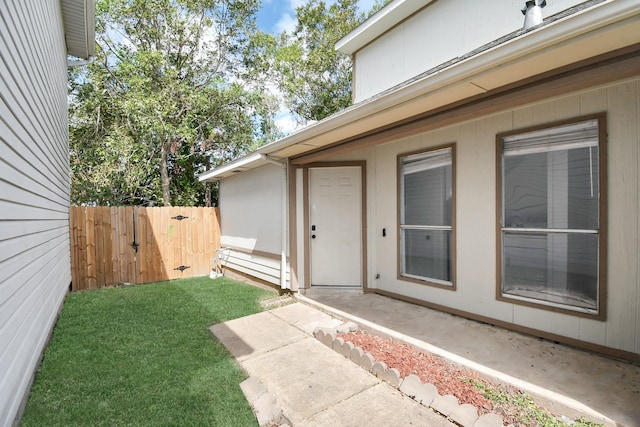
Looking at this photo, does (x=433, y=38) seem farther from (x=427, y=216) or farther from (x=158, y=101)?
(x=158, y=101)

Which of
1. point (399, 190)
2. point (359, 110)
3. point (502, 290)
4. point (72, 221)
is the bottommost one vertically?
point (502, 290)

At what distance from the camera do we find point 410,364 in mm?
2760

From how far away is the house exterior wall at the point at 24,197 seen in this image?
2029mm

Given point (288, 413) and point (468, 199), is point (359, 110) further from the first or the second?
point (288, 413)

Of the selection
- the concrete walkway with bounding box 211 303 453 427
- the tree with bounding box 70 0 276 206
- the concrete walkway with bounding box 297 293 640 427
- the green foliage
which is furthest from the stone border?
the tree with bounding box 70 0 276 206

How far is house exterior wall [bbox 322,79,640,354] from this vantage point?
2.60 meters

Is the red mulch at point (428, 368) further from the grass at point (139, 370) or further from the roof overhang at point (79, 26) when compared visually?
the roof overhang at point (79, 26)

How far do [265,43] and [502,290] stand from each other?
1265 cm

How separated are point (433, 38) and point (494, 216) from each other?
321cm

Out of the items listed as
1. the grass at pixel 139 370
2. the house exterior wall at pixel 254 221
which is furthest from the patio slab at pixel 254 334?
the house exterior wall at pixel 254 221

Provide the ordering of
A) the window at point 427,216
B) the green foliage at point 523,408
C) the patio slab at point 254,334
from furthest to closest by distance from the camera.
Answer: the window at point 427,216
the patio slab at point 254,334
the green foliage at point 523,408

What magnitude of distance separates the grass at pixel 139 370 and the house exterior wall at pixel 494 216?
2493 millimetres

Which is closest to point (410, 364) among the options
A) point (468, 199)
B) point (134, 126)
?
point (468, 199)

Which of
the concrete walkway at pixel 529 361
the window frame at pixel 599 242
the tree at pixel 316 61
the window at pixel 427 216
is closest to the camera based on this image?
the concrete walkway at pixel 529 361
